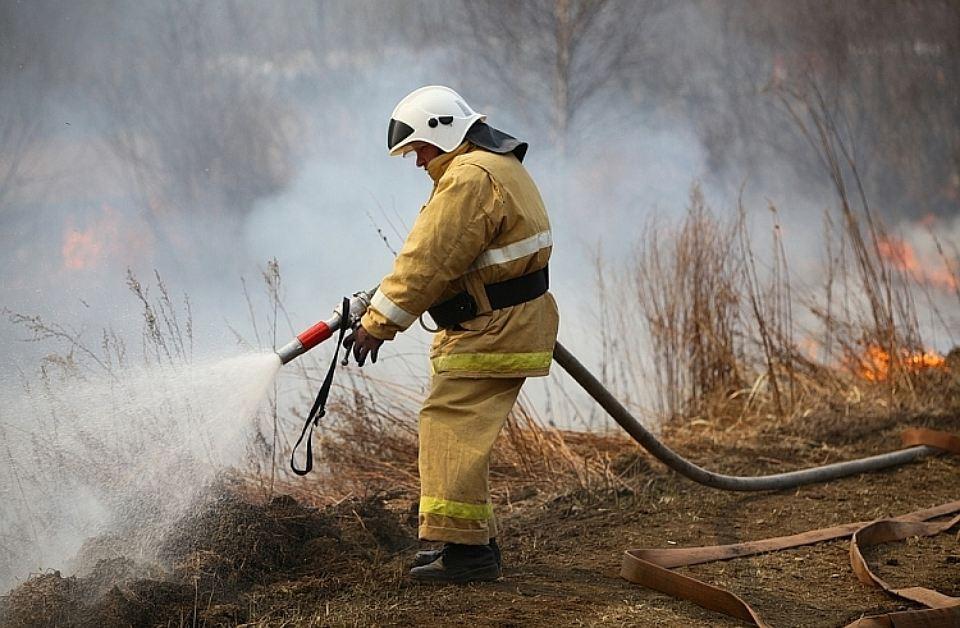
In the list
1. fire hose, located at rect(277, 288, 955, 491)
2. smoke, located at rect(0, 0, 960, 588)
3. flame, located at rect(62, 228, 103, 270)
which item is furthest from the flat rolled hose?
flame, located at rect(62, 228, 103, 270)

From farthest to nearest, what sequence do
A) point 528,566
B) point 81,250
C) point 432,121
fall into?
1. point 81,250
2. point 528,566
3. point 432,121

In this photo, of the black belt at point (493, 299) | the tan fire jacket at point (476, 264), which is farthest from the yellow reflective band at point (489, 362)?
the black belt at point (493, 299)

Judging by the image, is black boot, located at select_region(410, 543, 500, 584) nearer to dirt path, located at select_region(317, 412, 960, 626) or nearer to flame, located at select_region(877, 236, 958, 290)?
dirt path, located at select_region(317, 412, 960, 626)

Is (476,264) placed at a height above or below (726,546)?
above

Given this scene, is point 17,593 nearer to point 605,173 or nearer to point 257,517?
point 257,517

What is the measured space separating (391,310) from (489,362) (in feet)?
1.43

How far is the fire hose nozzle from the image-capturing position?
12.7 feet

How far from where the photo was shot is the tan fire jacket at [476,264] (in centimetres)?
380

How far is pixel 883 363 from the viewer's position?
7.89 meters

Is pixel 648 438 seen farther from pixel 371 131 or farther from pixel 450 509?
pixel 371 131

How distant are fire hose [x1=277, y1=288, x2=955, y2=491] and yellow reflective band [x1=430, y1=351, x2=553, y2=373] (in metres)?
0.37

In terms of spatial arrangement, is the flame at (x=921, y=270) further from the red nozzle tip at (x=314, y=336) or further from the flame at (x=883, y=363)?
the red nozzle tip at (x=314, y=336)

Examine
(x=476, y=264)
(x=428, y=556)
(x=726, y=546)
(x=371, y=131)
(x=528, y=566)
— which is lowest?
(x=726, y=546)

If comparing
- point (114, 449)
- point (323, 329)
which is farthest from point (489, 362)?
point (114, 449)
